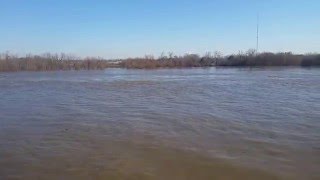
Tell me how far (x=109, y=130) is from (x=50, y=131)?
1.40m

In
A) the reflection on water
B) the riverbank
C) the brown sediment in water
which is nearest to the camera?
the brown sediment in water

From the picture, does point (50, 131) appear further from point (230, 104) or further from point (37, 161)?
point (230, 104)

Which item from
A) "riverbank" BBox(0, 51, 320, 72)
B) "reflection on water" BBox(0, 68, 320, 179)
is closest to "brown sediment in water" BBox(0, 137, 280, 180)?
"reflection on water" BBox(0, 68, 320, 179)

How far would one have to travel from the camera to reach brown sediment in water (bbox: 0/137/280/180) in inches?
238

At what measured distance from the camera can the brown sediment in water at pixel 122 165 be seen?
604cm

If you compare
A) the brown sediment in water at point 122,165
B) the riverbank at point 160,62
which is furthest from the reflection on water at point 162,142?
the riverbank at point 160,62

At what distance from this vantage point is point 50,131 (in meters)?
9.55

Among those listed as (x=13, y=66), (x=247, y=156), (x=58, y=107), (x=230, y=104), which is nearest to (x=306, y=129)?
(x=247, y=156)

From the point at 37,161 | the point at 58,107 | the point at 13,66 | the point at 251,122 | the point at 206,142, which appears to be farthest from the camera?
the point at 13,66

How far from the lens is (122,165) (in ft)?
21.6

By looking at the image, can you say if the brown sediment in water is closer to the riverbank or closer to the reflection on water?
the reflection on water

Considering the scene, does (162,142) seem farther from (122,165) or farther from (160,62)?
(160,62)

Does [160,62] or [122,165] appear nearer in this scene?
[122,165]

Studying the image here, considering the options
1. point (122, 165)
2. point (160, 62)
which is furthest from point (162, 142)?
point (160, 62)
